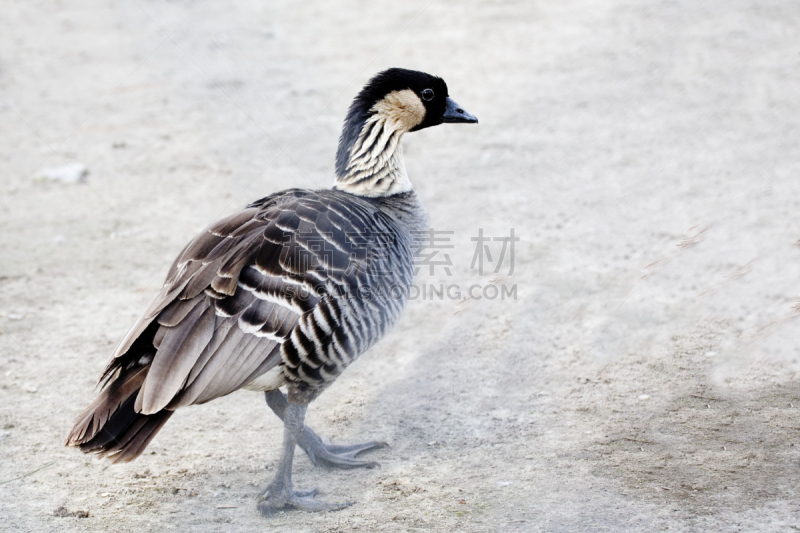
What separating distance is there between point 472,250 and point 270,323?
3111mm

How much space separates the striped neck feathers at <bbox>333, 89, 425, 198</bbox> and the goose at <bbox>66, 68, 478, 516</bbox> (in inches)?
11.6

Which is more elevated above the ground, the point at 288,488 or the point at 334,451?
the point at 288,488

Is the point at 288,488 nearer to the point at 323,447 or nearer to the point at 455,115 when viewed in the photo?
the point at 323,447

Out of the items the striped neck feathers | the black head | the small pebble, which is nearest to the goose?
the striped neck feathers

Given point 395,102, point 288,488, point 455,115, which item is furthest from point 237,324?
point 455,115

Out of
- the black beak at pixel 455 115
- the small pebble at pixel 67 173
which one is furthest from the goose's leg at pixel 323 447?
the small pebble at pixel 67 173

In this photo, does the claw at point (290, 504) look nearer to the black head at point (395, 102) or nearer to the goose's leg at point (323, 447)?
the goose's leg at point (323, 447)

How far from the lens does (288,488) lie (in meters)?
4.08

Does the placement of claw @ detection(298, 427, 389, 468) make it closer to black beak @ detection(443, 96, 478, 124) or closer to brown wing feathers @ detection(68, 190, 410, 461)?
brown wing feathers @ detection(68, 190, 410, 461)

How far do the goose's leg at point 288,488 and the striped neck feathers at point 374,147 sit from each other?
63.9 inches

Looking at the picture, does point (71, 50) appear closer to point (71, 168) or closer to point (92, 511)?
point (71, 168)

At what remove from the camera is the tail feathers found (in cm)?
354

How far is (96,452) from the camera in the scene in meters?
3.55

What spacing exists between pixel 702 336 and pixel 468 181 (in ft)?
10.1
